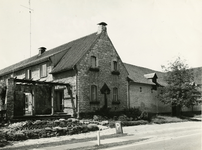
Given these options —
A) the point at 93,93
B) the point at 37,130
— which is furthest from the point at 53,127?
the point at 93,93

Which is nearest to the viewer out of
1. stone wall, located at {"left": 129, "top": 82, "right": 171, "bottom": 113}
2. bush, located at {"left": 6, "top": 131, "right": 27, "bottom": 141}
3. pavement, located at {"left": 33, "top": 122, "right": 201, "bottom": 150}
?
pavement, located at {"left": 33, "top": 122, "right": 201, "bottom": 150}

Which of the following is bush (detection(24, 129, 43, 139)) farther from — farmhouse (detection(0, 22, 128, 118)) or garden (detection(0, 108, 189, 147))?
farmhouse (detection(0, 22, 128, 118))

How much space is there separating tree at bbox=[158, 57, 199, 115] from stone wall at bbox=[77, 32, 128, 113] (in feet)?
23.3

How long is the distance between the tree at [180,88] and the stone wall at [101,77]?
279 inches

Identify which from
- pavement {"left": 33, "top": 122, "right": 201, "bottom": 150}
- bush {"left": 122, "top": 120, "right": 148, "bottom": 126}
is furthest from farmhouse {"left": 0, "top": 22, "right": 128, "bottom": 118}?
pavement {"left": 33, "top": 122, "right": 201, "bottom": 150}

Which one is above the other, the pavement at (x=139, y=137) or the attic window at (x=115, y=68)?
the attic window at (x=115, y=68)

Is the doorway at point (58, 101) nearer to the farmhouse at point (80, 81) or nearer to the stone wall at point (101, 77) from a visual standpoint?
the farmhouse at point (80, 81)

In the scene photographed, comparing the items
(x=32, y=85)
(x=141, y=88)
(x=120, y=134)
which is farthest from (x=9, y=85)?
(x=141, y=88)

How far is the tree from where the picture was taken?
2909 centimetres

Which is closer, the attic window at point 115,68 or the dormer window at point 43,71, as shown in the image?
the attic window at point 115,68

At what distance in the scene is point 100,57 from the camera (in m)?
24.5

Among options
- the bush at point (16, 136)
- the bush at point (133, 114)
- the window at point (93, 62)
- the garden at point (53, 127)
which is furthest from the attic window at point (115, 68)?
the bush at point (16, 136)

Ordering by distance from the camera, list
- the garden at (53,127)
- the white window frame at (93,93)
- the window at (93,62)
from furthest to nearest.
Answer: the window at (93,62) < the white window frame at (93,93) < the garden at (53,127)

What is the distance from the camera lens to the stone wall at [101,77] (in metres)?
22.3
